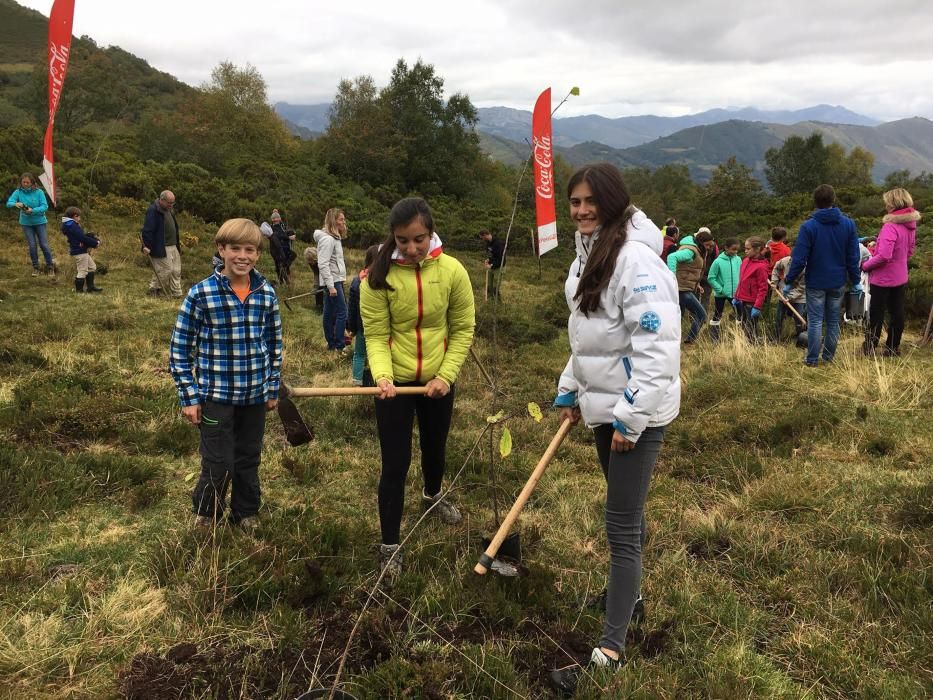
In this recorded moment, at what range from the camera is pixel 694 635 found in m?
2.55

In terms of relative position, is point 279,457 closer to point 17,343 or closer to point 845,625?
point 845,625

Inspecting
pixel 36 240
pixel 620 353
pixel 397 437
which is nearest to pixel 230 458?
pixel 397 437

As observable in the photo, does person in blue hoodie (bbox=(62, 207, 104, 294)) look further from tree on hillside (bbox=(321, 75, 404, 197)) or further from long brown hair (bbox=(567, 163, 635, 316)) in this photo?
tree on hillside (bbox=(321, 75, 404, 197))

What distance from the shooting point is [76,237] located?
31.0ft

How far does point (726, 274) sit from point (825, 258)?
2.83 meters

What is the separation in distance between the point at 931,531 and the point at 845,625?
1097 millimetres

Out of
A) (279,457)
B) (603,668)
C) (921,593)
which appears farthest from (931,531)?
(279,457)

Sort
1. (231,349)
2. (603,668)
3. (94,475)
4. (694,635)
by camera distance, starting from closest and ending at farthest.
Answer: (603,668)
(694,635)
(231,349)
(94,475)

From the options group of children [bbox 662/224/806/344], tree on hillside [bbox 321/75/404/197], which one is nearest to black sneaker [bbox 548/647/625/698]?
group of children [bbox 662/224/806/344]

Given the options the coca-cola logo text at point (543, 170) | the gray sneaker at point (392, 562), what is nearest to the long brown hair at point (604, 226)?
the gray sneaker at point (392, 562)

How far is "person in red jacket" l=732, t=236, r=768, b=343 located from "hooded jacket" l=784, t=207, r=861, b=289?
1.83 m

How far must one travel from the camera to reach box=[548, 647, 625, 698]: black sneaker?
2.22 metres

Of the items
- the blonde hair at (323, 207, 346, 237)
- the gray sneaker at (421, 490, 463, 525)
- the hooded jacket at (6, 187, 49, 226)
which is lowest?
the gray sneaker at (421, 490, 463, 525)

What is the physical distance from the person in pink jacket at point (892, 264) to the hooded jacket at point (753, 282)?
153 cm
